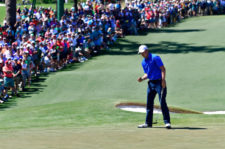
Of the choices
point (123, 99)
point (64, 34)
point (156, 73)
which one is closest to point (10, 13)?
point (64, 34)

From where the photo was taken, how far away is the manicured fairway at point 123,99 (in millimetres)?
9398

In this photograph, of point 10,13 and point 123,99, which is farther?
point 10,13

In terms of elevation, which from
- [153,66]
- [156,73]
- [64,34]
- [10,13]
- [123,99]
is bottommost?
[123,99]

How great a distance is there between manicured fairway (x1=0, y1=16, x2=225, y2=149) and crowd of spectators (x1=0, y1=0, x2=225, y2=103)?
2.61ft

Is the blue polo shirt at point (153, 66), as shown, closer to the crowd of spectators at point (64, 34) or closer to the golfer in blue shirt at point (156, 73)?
the golfer in blue shirt at point (156, 73)

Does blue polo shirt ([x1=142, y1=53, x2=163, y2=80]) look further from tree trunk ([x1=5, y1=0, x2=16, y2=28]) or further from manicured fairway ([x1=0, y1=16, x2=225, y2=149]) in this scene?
tree trunk ([x1=5, y1=0, x2=16, y2=28])

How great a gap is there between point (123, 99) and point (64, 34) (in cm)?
1263

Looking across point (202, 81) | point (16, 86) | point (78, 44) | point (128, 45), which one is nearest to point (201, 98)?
point (202, 81)

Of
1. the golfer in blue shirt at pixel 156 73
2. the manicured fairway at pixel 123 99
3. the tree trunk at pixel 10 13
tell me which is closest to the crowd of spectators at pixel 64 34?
the tree trunk at pixel 10 13

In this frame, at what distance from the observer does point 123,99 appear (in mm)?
18484

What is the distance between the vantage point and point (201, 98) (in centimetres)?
2061

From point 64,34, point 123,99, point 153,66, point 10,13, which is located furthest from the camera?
point 10,13

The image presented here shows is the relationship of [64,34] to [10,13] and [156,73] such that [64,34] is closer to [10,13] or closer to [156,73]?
[10,13]

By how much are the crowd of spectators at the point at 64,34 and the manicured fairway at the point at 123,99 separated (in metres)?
0.80
